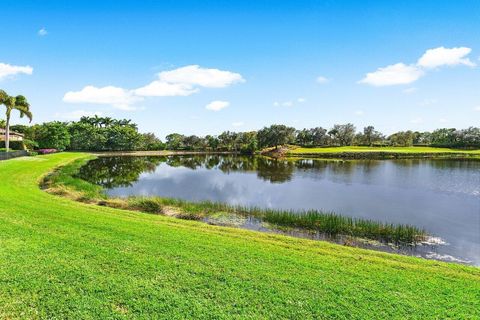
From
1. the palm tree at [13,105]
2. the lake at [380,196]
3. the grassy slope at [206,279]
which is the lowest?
the lake at [380,196]

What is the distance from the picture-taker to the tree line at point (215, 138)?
8669cm

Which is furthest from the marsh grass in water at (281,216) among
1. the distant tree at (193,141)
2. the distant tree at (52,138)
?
the distant tree at (193,141)

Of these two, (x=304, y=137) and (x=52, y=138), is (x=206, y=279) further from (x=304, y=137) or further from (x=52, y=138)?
(x=304, y=137)

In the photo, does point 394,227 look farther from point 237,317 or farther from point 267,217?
point 237,317

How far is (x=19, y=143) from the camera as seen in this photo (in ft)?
200

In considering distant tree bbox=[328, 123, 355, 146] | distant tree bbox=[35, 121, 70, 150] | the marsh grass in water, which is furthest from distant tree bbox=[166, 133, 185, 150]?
the marsh grass in water

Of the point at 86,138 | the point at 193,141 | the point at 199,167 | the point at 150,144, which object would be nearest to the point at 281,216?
the point at 199,167

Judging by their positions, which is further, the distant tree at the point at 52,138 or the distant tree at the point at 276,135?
the distant tree at the point at 276,135

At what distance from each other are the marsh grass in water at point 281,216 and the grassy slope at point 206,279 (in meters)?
5.67

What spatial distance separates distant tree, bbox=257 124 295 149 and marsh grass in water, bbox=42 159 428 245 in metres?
83.5

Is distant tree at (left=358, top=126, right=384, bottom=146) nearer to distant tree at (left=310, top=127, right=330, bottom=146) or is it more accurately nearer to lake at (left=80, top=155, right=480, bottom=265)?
distant tree at (left=310, top=127, right=330, bottom=146)

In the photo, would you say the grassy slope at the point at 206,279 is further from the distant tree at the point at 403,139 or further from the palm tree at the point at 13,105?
the distant tree at the point at 403,139

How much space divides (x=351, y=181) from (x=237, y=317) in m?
34.6

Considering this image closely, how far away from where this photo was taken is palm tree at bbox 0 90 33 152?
150ft
